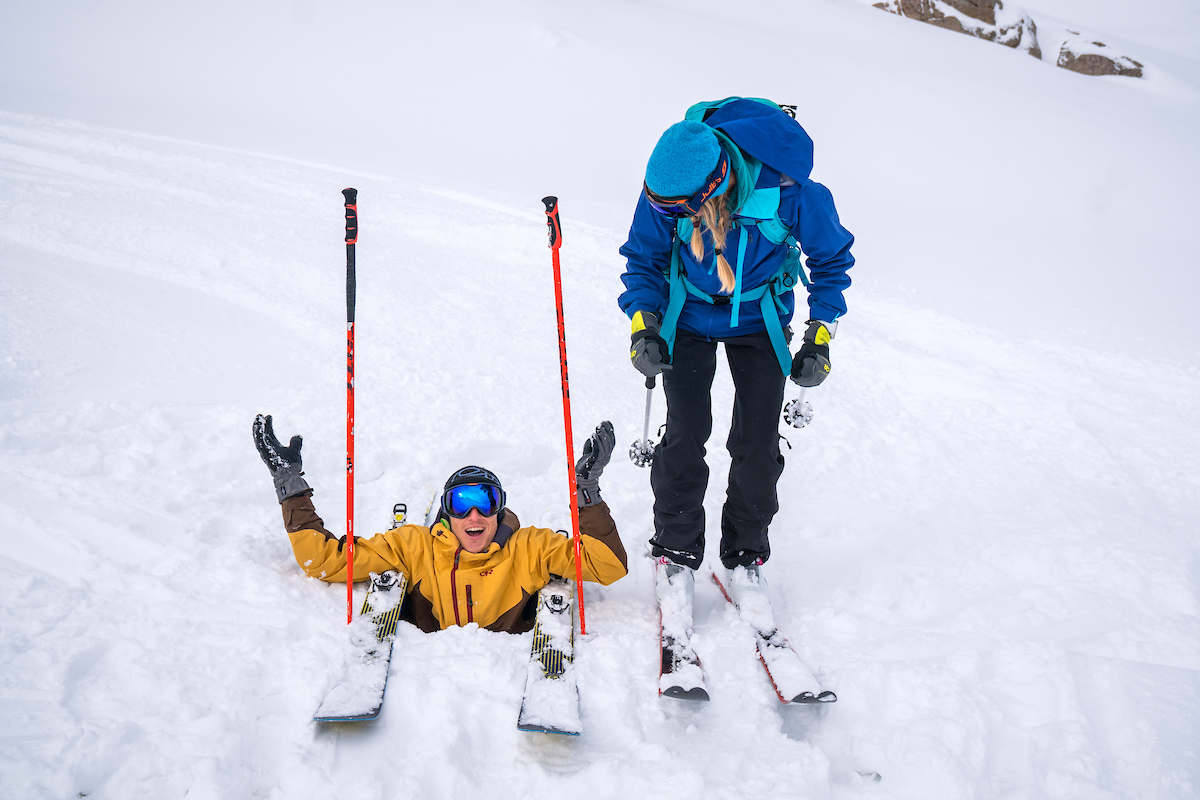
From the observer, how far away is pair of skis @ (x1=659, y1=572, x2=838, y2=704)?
282 cm

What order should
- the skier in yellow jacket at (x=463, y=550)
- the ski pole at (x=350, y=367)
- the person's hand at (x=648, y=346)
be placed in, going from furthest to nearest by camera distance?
1. the skier in yellow jacket at (x=463, y=550)
2. the ski pole at (x=350, y=367)
3. the person's hand at (x=648, y=346)

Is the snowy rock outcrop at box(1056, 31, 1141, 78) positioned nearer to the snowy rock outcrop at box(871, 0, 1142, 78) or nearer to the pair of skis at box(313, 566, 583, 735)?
the snowy rock outcrop at box(871, 0, 1142, 78)

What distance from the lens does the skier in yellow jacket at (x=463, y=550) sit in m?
3.37

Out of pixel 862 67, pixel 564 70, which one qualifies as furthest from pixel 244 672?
pixel 862 67

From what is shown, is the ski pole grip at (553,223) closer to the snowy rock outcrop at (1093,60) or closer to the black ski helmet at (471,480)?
the black ski helmet at (471,480)

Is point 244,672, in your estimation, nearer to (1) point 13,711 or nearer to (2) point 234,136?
(1) point 13,711

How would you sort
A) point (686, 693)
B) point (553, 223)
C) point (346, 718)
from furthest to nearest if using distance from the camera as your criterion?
point (553, 223)
point (686, 693)
point (346, 718)

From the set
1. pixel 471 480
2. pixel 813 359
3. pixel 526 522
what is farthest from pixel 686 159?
pixel 526 522

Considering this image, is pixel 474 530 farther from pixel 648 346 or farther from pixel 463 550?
pixel 648 346

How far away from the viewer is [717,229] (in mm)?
2842

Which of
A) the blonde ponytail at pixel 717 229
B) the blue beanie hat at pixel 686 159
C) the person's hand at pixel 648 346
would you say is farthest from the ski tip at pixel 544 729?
the blue beanie hat at pixel 686 159

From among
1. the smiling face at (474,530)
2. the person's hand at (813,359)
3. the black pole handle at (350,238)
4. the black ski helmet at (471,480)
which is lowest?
the smiling face at (474,530)

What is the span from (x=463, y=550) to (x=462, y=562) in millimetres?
60

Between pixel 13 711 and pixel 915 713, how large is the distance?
3.12m
